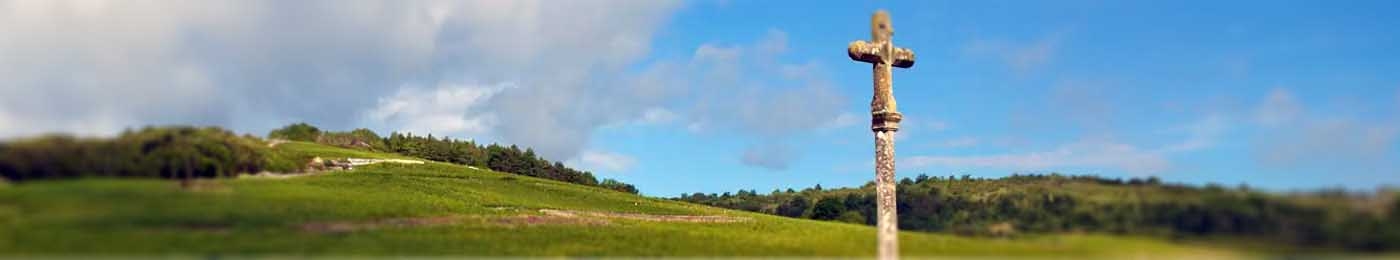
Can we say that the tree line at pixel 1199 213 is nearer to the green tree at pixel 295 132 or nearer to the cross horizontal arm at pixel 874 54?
the cross horizontal arm at pixel 874 54

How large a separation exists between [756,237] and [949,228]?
19.1ft

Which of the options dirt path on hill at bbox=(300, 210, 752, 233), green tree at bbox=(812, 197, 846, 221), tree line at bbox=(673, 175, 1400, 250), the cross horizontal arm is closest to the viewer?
tree line at bbox=(673, 175, 1400, 250)

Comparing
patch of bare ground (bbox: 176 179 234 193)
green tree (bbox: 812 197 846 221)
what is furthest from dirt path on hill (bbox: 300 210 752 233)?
green tree (bbox: 812 197 846 221)

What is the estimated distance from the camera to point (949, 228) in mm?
20000

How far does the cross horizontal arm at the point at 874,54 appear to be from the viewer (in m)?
21.6

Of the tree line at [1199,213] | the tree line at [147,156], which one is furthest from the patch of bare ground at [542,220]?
the tree line at [1199,213]

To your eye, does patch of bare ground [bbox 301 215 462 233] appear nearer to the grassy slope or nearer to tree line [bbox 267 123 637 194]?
the grassy slope

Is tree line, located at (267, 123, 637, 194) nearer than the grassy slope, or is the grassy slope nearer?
the grassy slope

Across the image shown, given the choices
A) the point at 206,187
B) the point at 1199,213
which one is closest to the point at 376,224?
the point at 206,187

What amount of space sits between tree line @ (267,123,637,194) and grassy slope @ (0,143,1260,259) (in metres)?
13.3

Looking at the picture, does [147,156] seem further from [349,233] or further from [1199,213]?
[1199,213]

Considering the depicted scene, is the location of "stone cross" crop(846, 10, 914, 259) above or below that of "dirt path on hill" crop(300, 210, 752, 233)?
above

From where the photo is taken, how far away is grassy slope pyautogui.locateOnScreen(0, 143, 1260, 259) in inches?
545

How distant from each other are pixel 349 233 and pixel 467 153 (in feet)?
124
